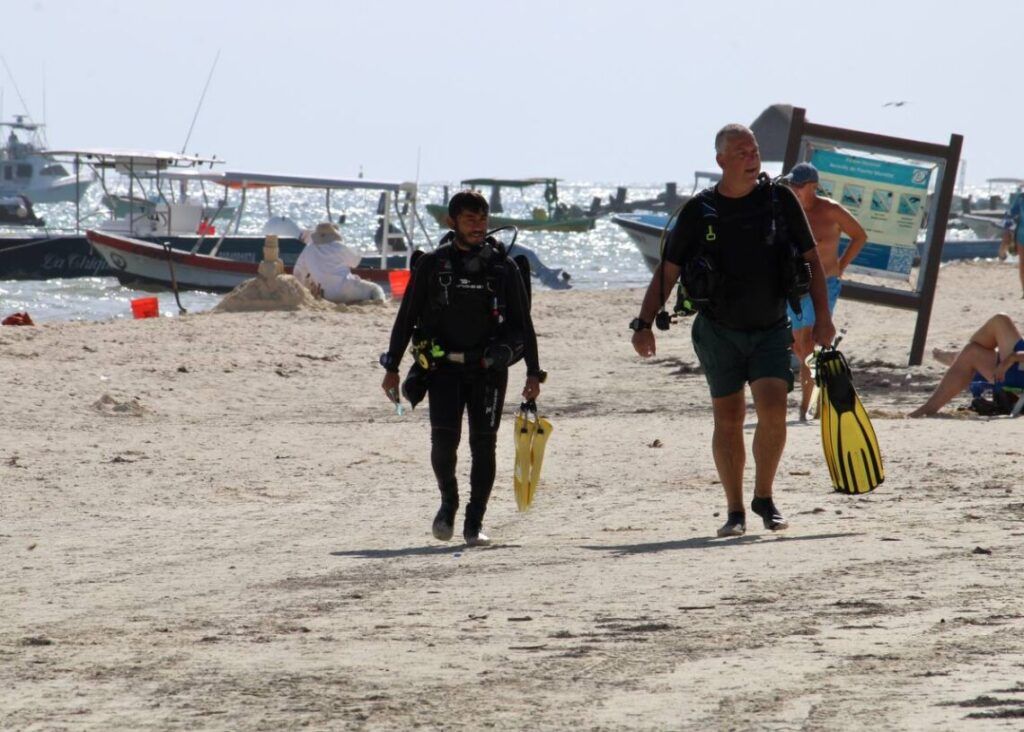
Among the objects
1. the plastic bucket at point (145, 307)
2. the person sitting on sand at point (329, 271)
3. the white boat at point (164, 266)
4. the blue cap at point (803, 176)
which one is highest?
the blue cap at point (803, 176)

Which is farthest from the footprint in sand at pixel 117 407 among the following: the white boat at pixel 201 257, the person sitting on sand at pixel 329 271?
the white boat at pixel 201 257

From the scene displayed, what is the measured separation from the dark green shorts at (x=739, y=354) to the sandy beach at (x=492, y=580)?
63 centimetres

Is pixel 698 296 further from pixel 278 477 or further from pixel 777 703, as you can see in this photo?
pixel 278 477

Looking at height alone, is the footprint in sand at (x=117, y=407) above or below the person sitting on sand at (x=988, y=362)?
below

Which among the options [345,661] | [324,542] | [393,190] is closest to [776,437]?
[324,542]

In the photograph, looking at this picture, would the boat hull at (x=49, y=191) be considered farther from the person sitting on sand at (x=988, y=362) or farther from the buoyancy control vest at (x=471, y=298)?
the buoyancy control vest at (x=471, y=298)

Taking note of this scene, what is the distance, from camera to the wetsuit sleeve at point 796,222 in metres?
6.39

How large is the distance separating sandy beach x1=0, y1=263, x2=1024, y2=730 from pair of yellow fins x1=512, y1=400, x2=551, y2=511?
23 cm

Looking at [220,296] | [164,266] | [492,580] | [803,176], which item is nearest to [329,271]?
[220,296]

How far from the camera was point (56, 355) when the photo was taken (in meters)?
14.5

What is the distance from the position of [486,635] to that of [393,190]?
28.0 m

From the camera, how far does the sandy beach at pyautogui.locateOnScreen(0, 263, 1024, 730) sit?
3.86 meters

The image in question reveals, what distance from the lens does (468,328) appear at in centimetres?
651

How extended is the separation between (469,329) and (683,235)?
3.01 ft
